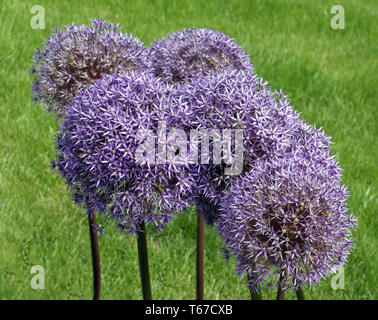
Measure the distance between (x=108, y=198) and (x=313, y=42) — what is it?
12.2m

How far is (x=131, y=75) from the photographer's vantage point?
3883 millimetres

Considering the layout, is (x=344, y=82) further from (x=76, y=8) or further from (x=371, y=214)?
(x=76, y=8)

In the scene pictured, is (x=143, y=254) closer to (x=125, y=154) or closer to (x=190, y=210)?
(x=125, y=154)

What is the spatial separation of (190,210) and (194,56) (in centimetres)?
321

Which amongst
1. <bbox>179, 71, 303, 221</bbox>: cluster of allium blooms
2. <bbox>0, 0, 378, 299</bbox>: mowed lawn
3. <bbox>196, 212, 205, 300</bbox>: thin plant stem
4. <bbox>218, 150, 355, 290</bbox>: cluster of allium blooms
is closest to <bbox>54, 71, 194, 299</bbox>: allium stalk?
<bbox>179, 71, 303, 221</bbox>: cluster of allium blooms

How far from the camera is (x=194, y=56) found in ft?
16.4

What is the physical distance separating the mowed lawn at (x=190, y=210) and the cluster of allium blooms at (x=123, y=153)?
61.3 inches

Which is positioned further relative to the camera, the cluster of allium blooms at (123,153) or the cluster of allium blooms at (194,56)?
the cluster of allium blooms at (194,56)

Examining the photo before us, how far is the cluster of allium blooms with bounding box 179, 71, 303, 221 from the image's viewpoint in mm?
3629

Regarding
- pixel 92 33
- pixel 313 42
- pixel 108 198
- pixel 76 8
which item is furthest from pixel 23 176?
pixel 313 42

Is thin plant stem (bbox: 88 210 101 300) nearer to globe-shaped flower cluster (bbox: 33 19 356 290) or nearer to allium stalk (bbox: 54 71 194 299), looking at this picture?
globe-shaped flower cluster (bbox: 33 19 356 290)

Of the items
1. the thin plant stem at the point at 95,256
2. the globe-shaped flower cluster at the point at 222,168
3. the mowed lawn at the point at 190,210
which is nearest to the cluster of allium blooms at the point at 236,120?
the globe-shaped flower cluster at the point at 222,168

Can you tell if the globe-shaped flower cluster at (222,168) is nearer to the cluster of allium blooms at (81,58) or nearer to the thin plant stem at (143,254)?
the thin plant stem at (143,254)

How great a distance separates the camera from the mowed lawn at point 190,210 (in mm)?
6695
